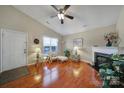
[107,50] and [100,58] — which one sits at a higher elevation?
[107,50]

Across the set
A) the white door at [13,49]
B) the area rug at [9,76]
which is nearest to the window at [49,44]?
the white door at [13,49]

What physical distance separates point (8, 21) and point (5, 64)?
198cm

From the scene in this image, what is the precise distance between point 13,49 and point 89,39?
175 inches

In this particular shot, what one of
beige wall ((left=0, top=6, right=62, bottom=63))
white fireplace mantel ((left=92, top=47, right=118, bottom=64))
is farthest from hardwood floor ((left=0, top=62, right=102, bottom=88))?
beige wall ((left=0, top=6, right=62, bottom=63))

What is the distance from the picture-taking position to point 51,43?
23.3 ft

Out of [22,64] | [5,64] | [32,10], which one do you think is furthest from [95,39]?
[5,64]

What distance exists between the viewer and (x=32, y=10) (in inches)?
Result: 179

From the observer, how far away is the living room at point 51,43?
10.8 ft

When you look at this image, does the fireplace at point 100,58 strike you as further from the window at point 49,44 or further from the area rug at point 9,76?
the area rug at point 9,76

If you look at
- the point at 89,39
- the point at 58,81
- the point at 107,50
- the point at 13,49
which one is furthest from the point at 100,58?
the point at 13,49

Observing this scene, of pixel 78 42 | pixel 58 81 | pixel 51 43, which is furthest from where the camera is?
pixel 51 43

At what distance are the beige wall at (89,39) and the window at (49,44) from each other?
1153mm

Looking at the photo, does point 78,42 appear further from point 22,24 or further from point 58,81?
point 58,81
